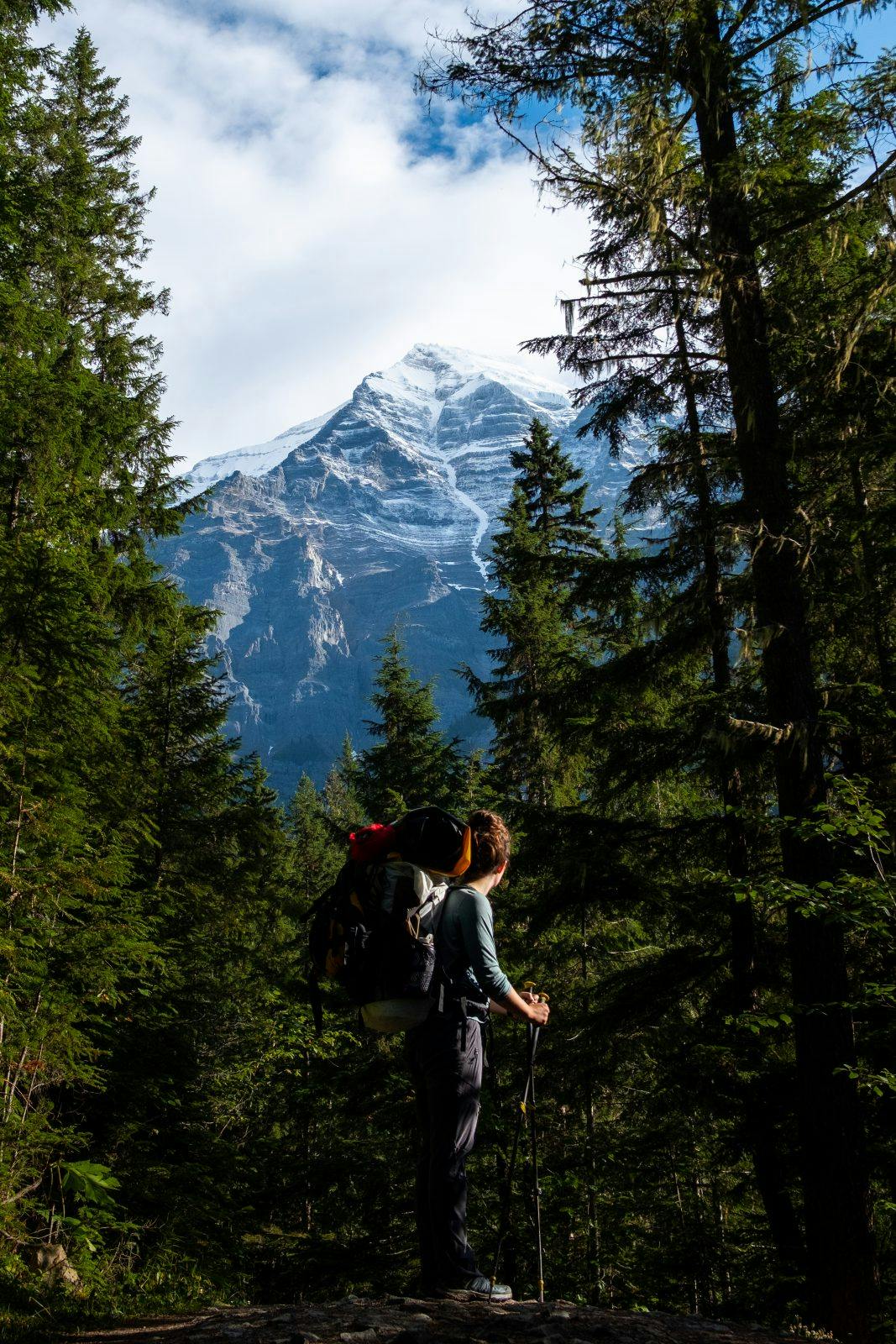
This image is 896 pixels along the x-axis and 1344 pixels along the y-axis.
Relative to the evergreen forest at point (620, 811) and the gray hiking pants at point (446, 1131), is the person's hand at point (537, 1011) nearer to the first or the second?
the gray hiking pants at point (446, 1131)

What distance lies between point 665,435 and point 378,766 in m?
10.6

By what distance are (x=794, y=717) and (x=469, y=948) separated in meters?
3.42

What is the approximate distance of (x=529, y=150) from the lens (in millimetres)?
7387

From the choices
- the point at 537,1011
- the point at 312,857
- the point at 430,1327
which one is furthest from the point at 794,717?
the point at 312,857

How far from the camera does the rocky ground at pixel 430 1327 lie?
12.0ft

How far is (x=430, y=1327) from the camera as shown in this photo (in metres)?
3.75

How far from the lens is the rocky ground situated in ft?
12.0

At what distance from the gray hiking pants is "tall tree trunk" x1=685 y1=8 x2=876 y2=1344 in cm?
249

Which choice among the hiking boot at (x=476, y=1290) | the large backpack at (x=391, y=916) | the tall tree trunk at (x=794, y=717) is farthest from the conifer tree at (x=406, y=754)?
the hiking boot at (x=476, y=1290)

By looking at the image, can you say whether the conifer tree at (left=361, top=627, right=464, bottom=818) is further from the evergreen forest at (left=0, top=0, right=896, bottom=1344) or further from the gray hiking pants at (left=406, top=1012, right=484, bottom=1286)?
the gray hiking pants at (left=406, top=1012, right=484, bottom=1286)

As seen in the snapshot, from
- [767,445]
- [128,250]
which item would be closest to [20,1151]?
[767,445]

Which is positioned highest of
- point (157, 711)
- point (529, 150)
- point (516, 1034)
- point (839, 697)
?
point (529, 150)

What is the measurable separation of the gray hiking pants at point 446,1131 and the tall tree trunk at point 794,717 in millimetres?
2490

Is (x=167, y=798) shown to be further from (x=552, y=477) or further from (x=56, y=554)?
(x=552, y=477)
